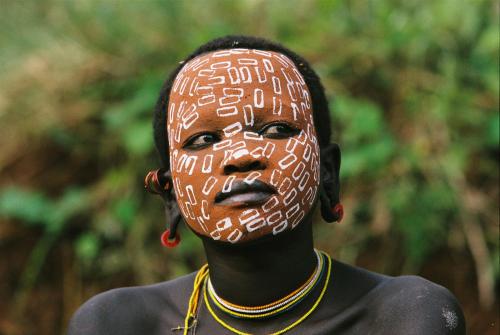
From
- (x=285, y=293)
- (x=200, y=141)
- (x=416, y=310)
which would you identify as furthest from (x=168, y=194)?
(x=416, y=310)

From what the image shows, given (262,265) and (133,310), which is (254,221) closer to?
(262,265)

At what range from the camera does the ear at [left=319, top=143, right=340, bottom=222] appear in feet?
10.8

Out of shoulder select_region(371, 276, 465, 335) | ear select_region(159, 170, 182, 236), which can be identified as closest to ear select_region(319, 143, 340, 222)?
shoulder select_region(371, 276, 465, 335)

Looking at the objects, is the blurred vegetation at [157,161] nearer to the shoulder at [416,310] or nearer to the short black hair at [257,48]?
the short black hair at [257,48]

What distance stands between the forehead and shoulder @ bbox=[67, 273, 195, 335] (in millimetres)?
674

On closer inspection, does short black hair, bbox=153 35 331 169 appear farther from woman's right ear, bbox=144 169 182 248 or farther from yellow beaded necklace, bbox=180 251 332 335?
yellow beaded necklace, bbox=180 251 332 335

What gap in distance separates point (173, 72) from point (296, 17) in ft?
11.4

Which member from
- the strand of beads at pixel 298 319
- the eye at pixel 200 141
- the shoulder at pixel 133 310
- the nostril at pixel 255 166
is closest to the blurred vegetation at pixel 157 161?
the strand of beads at pixel 298 319

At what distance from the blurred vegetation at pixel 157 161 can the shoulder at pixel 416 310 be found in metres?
2.34

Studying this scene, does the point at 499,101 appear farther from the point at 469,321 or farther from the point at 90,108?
the point at 90,108

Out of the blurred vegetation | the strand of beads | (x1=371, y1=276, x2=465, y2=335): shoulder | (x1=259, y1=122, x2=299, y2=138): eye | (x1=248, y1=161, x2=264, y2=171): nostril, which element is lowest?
the blurred vegetation

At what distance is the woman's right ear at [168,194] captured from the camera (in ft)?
10.8

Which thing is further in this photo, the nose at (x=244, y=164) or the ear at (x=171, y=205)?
the ear at (x=171, y=205)

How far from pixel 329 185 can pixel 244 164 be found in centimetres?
55
